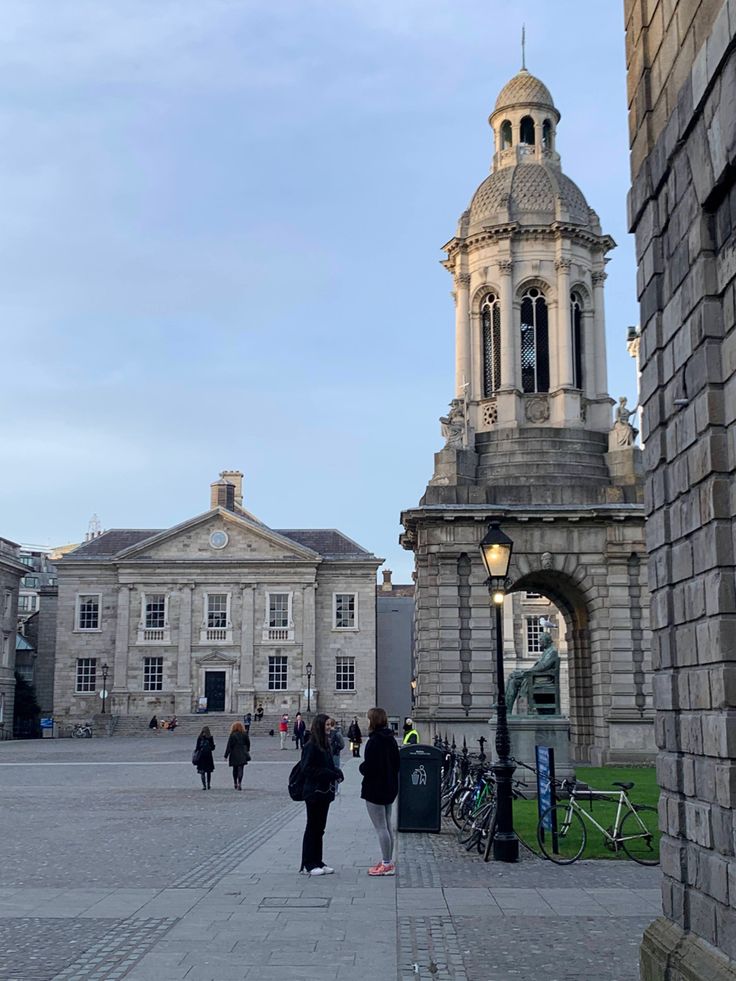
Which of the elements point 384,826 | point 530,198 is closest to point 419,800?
point 384,826

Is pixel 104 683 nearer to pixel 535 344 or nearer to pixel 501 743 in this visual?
pixel 535 344

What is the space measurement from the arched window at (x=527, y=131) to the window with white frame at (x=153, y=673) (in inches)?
1826

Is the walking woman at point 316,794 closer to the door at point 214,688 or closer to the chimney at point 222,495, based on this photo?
the door at point 214,688

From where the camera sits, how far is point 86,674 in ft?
254

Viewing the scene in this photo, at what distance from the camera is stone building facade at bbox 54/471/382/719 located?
250ft

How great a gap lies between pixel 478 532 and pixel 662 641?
27.8 meters

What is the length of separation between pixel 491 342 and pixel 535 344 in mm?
1599

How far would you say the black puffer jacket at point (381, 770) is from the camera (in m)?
13.9

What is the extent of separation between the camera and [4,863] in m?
15.0

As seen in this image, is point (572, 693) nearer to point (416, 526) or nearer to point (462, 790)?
point (416, 526)

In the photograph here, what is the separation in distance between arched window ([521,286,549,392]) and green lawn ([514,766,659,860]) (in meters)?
14.1

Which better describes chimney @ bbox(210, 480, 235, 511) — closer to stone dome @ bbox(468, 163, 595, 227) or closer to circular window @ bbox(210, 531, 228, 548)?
circular window @ bbox(210, 531, 228, 548)

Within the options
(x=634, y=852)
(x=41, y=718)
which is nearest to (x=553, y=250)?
(x=634, y=852)

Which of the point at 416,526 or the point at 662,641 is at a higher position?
the point at 416,526
